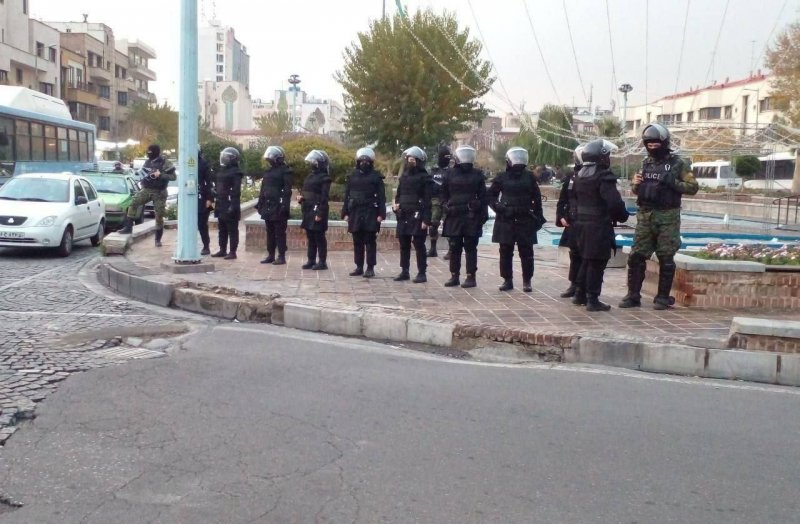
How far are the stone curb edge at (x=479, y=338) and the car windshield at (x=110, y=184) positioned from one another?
36.2 feet

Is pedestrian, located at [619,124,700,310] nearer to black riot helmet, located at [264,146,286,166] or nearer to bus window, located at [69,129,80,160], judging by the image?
black riot helmet, located at [264,146,286,166]

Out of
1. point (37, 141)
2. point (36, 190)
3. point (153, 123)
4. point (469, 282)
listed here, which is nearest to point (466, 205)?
point (469, 282)

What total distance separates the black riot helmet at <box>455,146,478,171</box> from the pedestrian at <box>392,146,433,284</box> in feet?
2.13

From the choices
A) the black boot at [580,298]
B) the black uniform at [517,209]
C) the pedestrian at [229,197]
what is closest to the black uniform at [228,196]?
the pedestrian at [229,197]

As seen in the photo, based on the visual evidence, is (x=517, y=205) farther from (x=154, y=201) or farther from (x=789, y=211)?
(x=789, y=211)

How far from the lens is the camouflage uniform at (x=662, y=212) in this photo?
8.28 m

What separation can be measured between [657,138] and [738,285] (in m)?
1.82

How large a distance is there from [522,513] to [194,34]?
8.55 meters

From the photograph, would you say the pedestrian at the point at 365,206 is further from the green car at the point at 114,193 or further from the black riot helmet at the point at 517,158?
the green car at the point at 114,193

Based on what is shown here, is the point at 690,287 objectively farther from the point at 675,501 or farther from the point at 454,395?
the point at 675,501

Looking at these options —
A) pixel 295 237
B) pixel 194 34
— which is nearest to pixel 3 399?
pixel 194 34

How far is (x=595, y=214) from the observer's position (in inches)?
335

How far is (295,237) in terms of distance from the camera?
548 inches

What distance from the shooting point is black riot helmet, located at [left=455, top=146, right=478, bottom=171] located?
9961 millimetres
